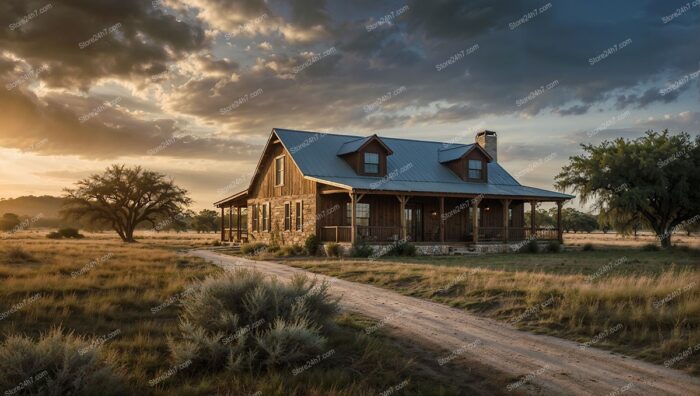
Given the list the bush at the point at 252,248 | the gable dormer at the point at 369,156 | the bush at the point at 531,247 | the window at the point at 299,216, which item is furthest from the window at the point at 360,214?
the bush at the point at 531,247

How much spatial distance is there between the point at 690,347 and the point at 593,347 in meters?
1.21

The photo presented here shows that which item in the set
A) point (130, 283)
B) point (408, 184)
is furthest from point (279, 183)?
point (130, 283)

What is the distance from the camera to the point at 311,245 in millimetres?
25359

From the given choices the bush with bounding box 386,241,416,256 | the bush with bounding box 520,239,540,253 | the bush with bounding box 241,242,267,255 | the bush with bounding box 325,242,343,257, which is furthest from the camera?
the bush with bounding box 520,239,540,253

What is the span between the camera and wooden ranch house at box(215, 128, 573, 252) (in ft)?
85.4

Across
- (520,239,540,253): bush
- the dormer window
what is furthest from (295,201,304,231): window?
(520,239,540,253): bush

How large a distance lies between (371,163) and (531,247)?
31.7ft

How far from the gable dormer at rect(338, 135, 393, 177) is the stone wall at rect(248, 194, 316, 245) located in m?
3.38

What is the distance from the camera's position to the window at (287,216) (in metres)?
28.8

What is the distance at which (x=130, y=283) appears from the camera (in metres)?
12.5

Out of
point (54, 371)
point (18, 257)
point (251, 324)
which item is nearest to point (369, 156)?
point (18, 257)

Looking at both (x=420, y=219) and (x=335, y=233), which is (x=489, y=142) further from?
(x=335, y=233)

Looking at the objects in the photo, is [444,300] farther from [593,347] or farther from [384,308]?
[593,347]

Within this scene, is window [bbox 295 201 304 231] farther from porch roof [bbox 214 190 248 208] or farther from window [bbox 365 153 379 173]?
porch roof [bbox 214 190 248 208]
